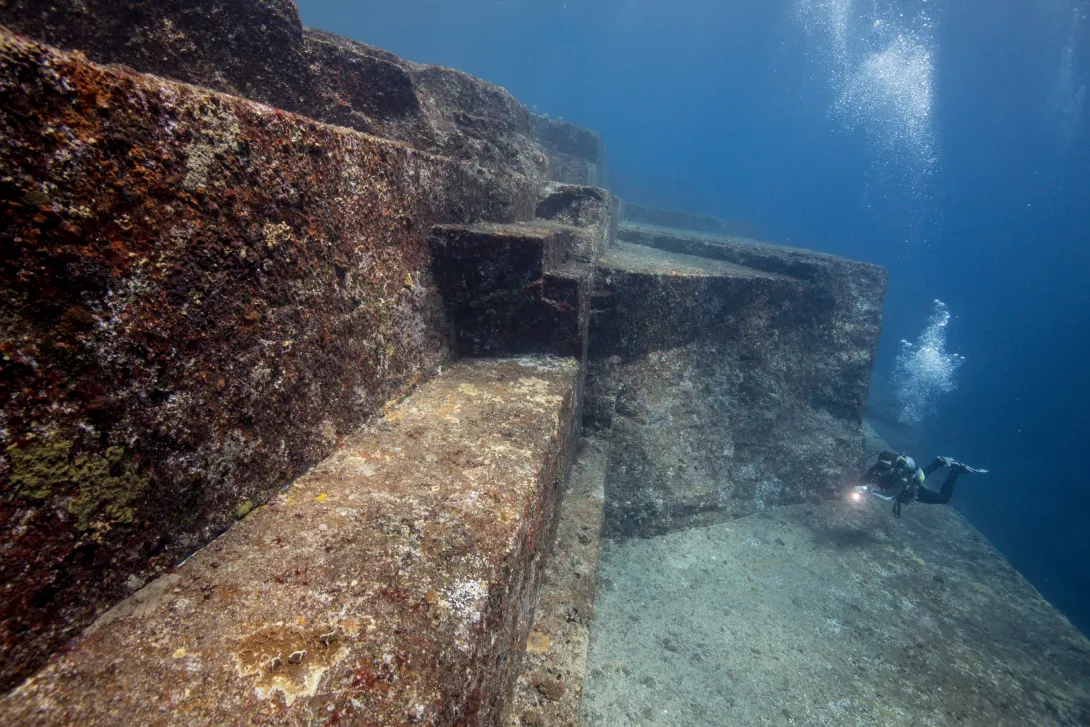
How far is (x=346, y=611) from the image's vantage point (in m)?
1.26

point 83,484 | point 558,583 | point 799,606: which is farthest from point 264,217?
point 799,606

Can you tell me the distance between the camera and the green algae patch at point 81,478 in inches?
37.8

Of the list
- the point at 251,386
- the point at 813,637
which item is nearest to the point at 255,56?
the point at 251,386

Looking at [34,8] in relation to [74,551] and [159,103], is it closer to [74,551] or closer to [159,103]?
[159,103]

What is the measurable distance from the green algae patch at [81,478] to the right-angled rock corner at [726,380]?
3.93 meters

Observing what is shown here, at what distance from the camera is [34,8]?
1740 millimetres

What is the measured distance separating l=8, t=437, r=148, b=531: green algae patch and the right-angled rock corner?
12.9 ft

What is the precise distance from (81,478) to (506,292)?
240cm

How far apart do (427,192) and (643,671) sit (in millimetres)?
4072

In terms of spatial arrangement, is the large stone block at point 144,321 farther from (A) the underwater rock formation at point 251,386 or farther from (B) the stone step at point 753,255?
(B) the stone step at point 753,255

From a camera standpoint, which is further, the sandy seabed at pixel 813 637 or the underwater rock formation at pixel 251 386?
the sandy seabed at pixel 813 637

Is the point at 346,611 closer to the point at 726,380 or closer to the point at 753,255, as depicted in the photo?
the point at 726,380

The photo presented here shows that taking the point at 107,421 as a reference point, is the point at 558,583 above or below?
below

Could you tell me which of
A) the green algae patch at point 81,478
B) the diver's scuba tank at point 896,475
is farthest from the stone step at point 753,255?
the green algae patch at point 81,478
